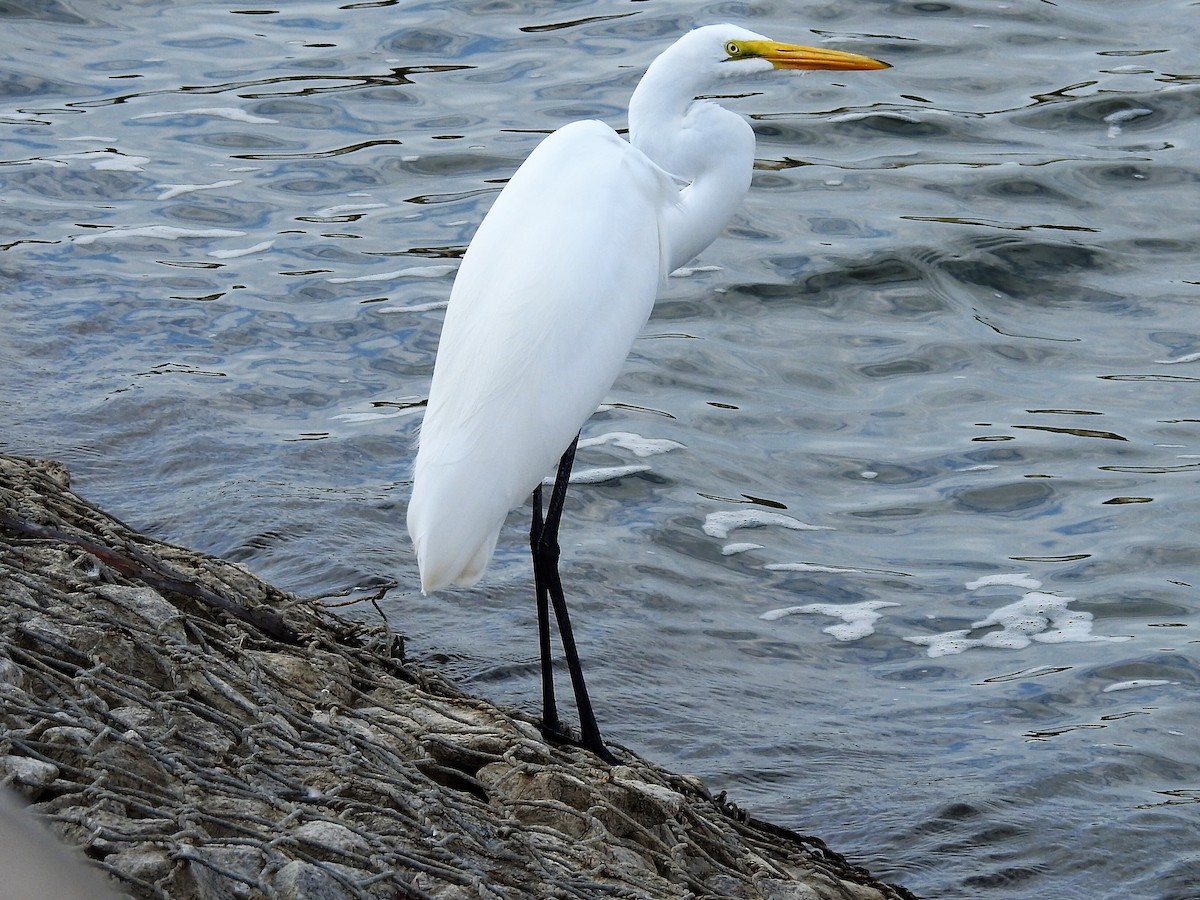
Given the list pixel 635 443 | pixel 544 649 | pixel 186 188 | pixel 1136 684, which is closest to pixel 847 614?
pixel 1136 684

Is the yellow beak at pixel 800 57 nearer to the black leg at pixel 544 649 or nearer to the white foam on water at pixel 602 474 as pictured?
the black leg at pixel 544 649

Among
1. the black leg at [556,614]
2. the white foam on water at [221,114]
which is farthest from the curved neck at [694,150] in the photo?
the white foam on water at [221,114]

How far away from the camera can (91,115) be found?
9.55m

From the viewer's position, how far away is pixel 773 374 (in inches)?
267

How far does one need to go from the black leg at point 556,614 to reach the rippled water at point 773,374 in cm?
52

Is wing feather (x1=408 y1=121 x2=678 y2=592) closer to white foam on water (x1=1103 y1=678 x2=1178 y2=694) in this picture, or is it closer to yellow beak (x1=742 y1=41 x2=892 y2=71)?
yellow beak (x1=742 y1=41 x2=892 y2=71)

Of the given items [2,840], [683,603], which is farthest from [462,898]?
[683,603]

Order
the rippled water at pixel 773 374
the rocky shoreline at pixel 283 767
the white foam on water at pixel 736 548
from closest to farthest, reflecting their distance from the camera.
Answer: the rocky shoreline at pixel 283 767 < the rippled water at pixel 773 374 < the white foam on water at pixel 736 548

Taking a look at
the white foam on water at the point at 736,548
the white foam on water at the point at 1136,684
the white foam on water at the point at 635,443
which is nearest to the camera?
the white foam on water at the point at 1136,684

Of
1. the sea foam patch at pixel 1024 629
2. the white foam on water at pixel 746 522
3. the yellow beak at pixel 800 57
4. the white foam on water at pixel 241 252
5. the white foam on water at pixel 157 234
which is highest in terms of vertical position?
the yellow beak at pixel 800 57

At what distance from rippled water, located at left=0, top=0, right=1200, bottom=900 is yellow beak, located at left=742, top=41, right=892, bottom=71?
1.88 m

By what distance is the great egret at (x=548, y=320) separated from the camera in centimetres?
343

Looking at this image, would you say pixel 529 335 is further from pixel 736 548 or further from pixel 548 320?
pixel 736 548

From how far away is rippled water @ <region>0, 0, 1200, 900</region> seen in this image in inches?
173
